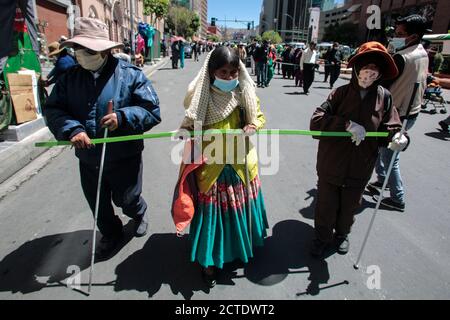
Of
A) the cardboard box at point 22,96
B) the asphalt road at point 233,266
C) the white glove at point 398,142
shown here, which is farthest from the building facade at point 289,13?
the white glove at point 398,142

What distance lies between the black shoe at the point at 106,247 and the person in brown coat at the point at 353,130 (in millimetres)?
1929

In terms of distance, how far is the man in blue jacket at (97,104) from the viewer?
2404 mm

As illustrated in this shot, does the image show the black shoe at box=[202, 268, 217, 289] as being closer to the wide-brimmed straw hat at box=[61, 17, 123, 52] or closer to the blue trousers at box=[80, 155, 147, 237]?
the blue trousers at box=[80, 155, 147, 237]

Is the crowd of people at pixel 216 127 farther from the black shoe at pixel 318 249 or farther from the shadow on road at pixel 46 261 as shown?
the shadow on road at pixel 46 261

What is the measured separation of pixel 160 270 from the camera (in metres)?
2.79

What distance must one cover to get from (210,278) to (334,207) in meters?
1.25

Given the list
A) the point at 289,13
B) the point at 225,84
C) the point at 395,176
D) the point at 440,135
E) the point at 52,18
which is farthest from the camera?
the point at 289,13

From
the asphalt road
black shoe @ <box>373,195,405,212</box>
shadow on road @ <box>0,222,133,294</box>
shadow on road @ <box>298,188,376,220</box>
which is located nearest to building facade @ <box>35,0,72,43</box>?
the asphalt road

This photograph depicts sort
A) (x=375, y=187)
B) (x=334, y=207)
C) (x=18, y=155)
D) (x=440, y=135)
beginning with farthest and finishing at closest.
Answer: (x=440, y=135), (x=18, y=155), (x=375, y=187), (x=334, y=207)

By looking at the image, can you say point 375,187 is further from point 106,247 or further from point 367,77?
point 106,247

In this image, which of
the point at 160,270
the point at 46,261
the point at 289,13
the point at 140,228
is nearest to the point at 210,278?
the point at 160,270

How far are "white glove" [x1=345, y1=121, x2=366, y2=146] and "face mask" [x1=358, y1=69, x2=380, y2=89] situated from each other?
1.06 ft

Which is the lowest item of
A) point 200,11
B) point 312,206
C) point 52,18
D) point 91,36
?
point 312,206
